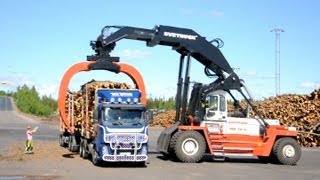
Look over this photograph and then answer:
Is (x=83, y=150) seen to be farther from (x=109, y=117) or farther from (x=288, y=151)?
(x=288, y=151)

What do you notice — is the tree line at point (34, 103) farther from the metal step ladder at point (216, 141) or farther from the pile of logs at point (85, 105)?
the metal step ladder at point (216, 141)

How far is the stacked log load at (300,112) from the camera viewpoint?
122 feet

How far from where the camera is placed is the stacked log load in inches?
1462

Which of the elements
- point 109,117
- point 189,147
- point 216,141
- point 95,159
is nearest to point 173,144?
point 189,147

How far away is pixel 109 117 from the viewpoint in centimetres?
2266

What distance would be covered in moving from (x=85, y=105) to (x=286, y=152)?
896 centimetres

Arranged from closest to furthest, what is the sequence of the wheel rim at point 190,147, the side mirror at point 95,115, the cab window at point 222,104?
1. the side mirror at point 95,115
2. the wheel rim at point 190,147
3. the cab window at point 222,104

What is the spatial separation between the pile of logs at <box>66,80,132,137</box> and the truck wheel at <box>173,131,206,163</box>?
335cm

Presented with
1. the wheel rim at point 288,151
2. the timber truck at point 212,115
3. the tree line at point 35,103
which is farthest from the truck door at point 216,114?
the tree line at point 35,103

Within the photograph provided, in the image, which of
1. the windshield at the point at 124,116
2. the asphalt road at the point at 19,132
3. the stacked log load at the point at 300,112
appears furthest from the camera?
the asphalt road at the point at 19,132

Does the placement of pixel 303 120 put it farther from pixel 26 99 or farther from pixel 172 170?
pixel 26 99

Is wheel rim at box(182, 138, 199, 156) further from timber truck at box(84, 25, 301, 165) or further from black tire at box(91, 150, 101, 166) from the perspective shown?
black tire at box(91, 150, 101, 166)

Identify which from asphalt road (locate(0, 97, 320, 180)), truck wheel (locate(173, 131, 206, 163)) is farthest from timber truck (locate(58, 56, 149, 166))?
truck wheel (locate(173, 131, 206, 163))

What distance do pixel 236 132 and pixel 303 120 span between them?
13.5m
